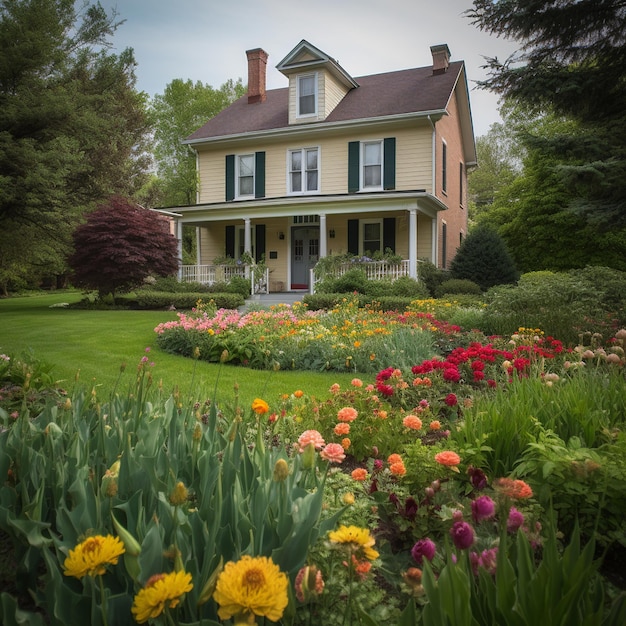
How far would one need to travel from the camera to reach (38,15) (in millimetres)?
17625

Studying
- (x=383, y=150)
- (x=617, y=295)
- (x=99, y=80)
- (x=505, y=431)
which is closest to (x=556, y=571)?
(x=505, y=431)

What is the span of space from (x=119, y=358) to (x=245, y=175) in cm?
1385

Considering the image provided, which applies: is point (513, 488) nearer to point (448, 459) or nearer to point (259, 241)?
point (448, 459)

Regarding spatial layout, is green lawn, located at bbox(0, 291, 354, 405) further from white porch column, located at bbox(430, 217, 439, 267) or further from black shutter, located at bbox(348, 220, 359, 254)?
white porch column, located at bbox(430, 217, 439, 267)

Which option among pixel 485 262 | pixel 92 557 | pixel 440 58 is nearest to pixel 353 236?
pixel 485 262

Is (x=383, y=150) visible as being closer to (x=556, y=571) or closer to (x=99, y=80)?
(x=99, y=80)

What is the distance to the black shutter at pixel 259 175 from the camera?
19672 mm

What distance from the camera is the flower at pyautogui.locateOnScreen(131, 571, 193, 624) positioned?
96 centimetres

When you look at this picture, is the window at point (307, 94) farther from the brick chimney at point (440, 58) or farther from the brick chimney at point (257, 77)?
the brick chimney at point (440, 58)

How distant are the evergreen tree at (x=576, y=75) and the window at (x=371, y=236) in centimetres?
843

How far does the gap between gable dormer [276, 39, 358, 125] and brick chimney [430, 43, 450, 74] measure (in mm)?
3527

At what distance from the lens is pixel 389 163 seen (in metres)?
17.8

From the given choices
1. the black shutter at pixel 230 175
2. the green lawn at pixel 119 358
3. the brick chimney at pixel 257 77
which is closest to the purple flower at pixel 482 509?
the green lawn at pixel 119 358

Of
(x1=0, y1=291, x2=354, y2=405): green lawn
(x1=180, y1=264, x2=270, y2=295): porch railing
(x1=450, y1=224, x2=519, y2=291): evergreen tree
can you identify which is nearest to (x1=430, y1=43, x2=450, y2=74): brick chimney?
(x1=450, y1=224, x2=519, y2=291): evergreen tree
